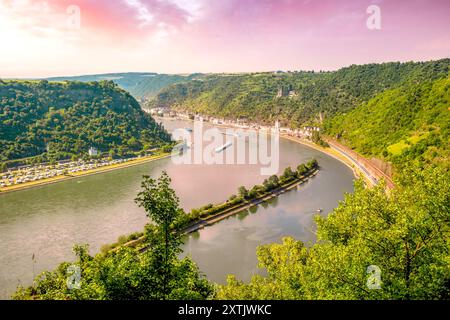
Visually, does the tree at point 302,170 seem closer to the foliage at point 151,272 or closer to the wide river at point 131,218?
the wide river at point 131,218

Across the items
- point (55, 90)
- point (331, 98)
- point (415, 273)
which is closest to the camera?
point (415, 273)

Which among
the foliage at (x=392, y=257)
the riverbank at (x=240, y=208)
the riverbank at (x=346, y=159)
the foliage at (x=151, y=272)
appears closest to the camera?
the foliage at (x=151, y=272)

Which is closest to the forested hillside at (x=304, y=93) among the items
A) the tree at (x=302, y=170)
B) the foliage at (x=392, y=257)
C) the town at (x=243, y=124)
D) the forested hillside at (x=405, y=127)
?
the town at (x=243, y=124)

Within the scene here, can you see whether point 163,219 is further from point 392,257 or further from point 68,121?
point 68,121

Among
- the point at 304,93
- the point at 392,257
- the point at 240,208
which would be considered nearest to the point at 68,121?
the point at 240,208

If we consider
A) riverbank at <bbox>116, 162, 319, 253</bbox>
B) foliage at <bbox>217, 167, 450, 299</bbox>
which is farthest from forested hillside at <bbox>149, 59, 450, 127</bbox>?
foliage at <bbox>217, 167, 450, 299</bbox>
